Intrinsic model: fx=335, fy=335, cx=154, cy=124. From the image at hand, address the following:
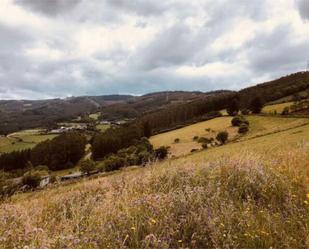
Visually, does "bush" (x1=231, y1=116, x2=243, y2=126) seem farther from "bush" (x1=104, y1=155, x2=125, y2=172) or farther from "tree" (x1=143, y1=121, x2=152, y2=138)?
"bush" (x1=104, y1=155, x2=125, y2=172)

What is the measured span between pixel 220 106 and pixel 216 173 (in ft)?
403

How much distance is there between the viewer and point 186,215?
490 cm

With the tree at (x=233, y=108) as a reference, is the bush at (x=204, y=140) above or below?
below

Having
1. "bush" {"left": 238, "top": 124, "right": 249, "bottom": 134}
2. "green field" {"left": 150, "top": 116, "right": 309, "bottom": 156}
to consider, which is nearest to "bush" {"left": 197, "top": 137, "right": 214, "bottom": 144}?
"green field" {"left": 150, "top": 116, "right": 309, "bottom": 156}

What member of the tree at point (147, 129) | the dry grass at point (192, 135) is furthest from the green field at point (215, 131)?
the tree at point (147, 129)

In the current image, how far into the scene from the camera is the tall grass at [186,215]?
417cm

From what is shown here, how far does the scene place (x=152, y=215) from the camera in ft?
16.1

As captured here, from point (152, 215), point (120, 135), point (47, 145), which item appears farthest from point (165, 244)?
point (47, 145)

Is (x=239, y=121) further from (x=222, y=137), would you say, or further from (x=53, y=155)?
(x=53, y=155)

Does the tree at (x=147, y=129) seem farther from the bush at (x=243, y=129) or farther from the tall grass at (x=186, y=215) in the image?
the tall grass at (x=186, y=215)

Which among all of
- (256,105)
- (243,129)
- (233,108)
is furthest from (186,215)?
(233,108)

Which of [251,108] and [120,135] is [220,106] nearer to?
[251,108]

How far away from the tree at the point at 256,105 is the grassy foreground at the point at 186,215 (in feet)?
297

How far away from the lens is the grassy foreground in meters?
4.17
